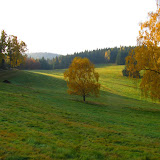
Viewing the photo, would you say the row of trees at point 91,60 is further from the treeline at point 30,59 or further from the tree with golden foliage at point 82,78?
the tree with golden foliage at point 82,78

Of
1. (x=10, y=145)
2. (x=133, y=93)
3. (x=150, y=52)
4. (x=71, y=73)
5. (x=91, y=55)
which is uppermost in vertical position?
(x=91, y=55)

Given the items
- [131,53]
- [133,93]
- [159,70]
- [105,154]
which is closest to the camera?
[105,154]

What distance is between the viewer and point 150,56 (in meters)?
23.3

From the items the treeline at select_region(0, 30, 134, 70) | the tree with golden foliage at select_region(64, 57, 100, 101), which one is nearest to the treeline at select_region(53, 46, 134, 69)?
the treeline at select_region(0, 30, 134, 70)

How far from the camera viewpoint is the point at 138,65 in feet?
78.5

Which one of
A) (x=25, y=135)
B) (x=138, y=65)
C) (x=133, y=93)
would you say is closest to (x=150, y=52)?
(x=138, y=65)

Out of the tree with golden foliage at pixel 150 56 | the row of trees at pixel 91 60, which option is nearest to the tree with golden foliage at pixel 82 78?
the tree with golden foliage at pixel 150 56

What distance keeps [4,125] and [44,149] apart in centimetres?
456

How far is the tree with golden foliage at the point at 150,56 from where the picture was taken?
22.5 metres

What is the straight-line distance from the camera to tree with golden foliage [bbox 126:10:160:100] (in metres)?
22.5

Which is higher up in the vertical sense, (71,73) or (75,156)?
(71,73)

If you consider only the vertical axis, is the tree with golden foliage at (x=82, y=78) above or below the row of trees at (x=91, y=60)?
below

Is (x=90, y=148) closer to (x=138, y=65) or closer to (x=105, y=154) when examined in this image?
(x=105, y=154)

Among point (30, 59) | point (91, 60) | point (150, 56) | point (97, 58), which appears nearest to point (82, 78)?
point (150, 56)
